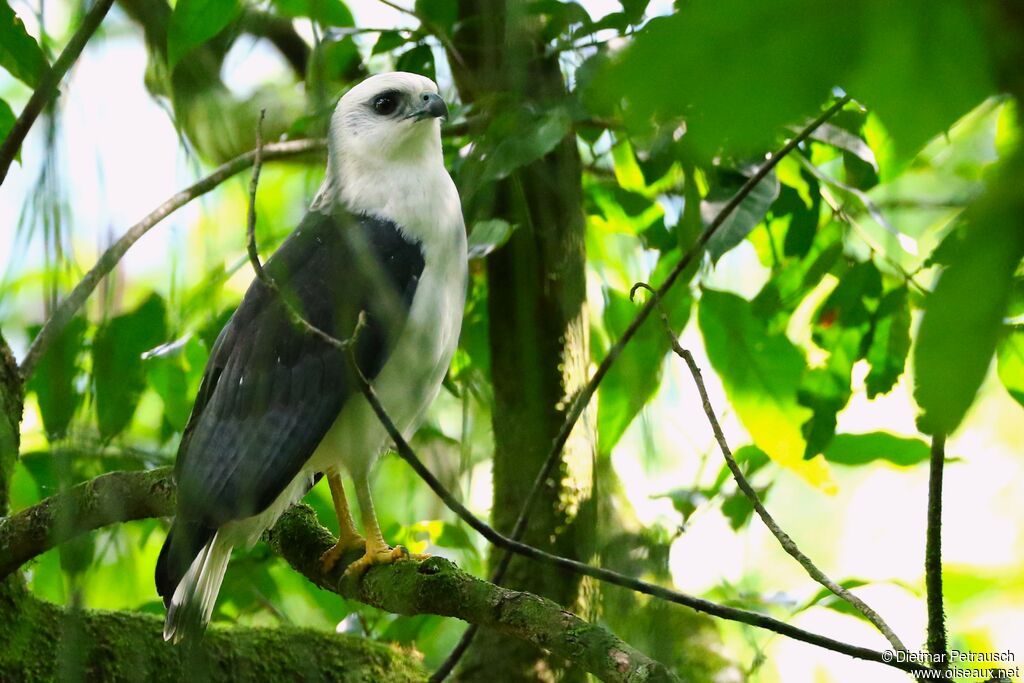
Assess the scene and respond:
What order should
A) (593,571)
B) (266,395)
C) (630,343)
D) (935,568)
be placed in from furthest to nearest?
(266,395)
(630,343)
(935,568)
(593,571)

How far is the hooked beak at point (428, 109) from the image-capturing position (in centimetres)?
275

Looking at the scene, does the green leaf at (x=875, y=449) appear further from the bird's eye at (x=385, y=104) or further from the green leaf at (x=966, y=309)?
the green leaf at (x=966, y=309)

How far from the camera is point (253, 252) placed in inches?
44.3

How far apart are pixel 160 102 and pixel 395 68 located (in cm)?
172

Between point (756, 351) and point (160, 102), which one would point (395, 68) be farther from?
point (160, 102)

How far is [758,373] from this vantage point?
2.59m

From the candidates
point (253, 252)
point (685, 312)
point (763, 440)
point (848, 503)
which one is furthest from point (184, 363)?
point (848, 503)

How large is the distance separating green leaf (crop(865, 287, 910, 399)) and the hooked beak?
1212mm

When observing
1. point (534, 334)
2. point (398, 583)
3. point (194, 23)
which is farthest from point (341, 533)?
point (194, 23)

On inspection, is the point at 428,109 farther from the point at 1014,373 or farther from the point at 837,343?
the point at 1014,373

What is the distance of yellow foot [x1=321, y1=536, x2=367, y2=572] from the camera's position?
8.91 ft

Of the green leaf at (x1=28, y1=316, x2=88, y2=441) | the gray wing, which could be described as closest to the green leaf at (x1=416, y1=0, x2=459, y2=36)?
the gray wing

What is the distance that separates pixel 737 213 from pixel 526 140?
34.3 inches

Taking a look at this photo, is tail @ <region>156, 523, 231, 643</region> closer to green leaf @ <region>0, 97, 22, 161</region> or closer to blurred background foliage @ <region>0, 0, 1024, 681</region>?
blurred background foliage @ <region>0, 0, 1024, 681</region>
